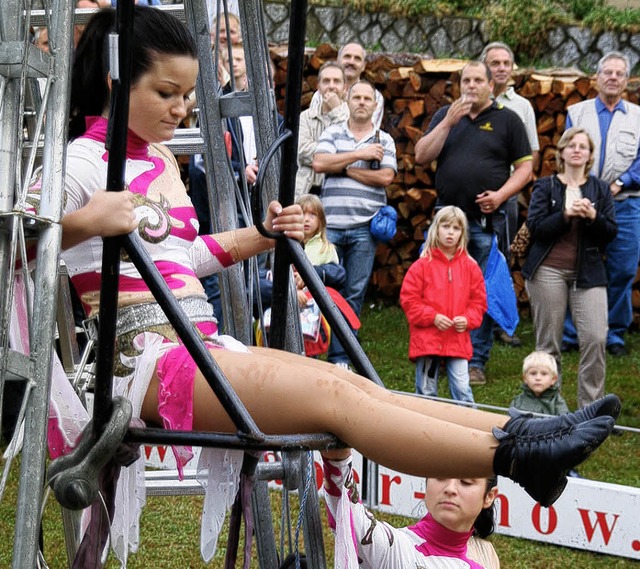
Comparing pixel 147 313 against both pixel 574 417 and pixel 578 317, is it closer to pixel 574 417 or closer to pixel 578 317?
pixel 574 417

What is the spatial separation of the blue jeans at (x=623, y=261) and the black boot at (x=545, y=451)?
5.21 metres

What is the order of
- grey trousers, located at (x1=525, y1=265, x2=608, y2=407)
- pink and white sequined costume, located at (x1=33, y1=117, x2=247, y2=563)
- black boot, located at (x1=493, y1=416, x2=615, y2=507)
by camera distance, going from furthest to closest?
1. grey trousers, located at (x1=525, y1=265, x2=608, y2=407)
2. pink and white sequined costume, located at (x1=33, y1=117, x2=247, y2=563)
3. black boot, located at (x1=493, y1=416, x2=615, y2=507)

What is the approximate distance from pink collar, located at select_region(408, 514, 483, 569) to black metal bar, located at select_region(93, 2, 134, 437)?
122 centimetres

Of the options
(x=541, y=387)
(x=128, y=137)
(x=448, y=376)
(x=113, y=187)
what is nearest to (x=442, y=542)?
(x=128, y=137)

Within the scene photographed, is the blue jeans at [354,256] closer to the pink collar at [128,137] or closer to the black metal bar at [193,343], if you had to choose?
the pink collar at [128,137]

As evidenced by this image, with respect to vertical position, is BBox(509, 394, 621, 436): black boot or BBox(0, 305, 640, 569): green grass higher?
BBox(509, 394, 621, 436): black boot

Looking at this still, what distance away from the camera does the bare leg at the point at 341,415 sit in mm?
2541

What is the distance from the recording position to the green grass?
5.07m

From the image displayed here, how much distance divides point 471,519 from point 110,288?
1.43 metres

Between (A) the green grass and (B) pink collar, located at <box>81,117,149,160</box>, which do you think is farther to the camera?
(A) the green grass

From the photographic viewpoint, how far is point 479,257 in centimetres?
716

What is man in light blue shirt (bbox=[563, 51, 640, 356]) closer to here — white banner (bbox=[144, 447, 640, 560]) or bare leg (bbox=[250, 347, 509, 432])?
white banner (bbox=[144, 447, 640, 560])

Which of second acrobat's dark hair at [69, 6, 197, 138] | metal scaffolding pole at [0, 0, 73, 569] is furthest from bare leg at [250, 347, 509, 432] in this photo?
second acrobat's dark hair at [69, 6, 197, 138]

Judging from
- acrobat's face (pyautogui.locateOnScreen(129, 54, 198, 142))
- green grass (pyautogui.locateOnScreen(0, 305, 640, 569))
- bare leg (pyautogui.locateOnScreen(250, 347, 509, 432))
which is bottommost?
green grass (pyautogui.locateOnScreen(0, 305, 640, 569))
